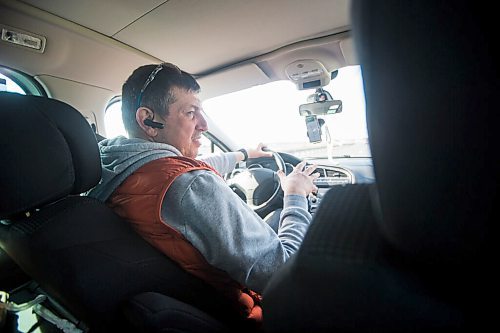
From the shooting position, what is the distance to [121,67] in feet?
7.25

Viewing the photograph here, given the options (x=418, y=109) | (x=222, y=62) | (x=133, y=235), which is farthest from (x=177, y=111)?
(x=418, y=109)

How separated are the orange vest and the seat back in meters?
0.04

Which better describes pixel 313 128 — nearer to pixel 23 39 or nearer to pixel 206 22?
pixel 206 22

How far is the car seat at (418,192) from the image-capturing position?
0.27 metres

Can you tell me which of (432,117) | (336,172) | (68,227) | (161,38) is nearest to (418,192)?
(432,117)

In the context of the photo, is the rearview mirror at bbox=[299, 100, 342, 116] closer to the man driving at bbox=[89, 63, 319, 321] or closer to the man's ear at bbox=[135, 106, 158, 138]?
the man driving at bbox=[89, 63, 319, 321]

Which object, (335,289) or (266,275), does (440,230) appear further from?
(266,275)

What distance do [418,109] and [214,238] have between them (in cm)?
79

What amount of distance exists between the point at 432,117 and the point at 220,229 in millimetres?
783

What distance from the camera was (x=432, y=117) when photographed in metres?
0.28

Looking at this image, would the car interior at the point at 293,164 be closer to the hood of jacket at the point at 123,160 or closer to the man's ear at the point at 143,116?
the hood of jacket at the point at 123,160

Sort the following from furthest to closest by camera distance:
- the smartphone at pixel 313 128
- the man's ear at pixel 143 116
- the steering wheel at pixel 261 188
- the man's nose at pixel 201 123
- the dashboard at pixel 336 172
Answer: the smartphone at pixel 313 128 < the steering wheel at pixel 261 188 < the dashboard at pixel 336 172 < the man's nose at pixel 201 123 < the man's ear at pixel 143 116

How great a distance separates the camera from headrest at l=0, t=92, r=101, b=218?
0.81 metres

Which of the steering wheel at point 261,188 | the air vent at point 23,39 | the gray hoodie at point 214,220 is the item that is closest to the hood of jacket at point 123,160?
the gray hoodie at point 214,220
